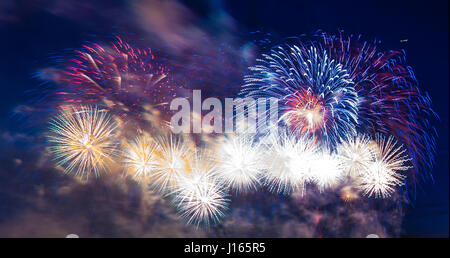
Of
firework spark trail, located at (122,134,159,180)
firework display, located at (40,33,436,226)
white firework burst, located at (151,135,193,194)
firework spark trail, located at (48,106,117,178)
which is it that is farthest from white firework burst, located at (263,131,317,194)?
firework spark trail, located at (48,106,117,178)

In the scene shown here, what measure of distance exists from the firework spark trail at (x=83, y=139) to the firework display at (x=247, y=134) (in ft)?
0.12

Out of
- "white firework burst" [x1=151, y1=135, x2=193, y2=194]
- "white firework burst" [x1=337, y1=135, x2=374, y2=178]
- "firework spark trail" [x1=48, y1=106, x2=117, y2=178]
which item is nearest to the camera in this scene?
"firework spark trail" [x1=48, y1=106, x2=117, y2=178]

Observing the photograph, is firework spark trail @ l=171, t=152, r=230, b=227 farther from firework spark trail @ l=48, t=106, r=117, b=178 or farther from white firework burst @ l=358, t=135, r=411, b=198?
white firework burst @ l=358, t=135, r=411, b=198

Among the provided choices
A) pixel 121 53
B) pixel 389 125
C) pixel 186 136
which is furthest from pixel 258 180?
pixel 121 53

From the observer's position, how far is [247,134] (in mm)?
11383

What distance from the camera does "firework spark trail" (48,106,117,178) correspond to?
10727mm

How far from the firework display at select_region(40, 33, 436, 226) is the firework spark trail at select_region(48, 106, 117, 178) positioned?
4cm

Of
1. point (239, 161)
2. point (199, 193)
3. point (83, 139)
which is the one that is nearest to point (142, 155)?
point (83, 139)

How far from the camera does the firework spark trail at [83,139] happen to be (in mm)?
10727

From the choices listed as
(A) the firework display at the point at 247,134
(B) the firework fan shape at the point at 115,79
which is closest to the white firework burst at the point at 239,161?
(A) the firework display at the point at 247,134

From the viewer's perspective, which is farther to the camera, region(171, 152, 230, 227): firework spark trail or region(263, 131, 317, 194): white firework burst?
region(263, 131, 317, 194): white firework burst

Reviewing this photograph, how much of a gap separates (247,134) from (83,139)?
20.0 feet

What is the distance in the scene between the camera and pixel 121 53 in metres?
10.9

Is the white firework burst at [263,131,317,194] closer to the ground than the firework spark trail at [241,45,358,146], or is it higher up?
closer to the ground
